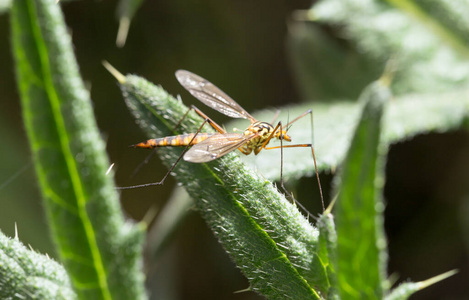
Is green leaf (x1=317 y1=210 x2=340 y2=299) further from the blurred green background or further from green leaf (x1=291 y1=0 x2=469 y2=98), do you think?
green leaf (x1=291 y1=0 x2=469 y2=98)

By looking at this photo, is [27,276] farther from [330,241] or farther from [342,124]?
[342,124]

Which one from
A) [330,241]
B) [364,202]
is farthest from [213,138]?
[364,202]

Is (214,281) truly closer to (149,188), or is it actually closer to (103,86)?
(149,188)

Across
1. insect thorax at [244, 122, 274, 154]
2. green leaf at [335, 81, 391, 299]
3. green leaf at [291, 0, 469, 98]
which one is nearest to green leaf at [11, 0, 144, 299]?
green leaf at [335, 81, 391, 299]

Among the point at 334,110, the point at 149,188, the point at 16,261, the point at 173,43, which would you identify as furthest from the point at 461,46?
the point at 16,261

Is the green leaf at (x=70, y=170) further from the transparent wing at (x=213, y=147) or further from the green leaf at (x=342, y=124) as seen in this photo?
the green leaf at (x=342, y=124)

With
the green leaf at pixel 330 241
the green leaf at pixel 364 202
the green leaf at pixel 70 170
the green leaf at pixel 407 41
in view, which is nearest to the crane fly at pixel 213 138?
the green leaf at pixel 330 241
